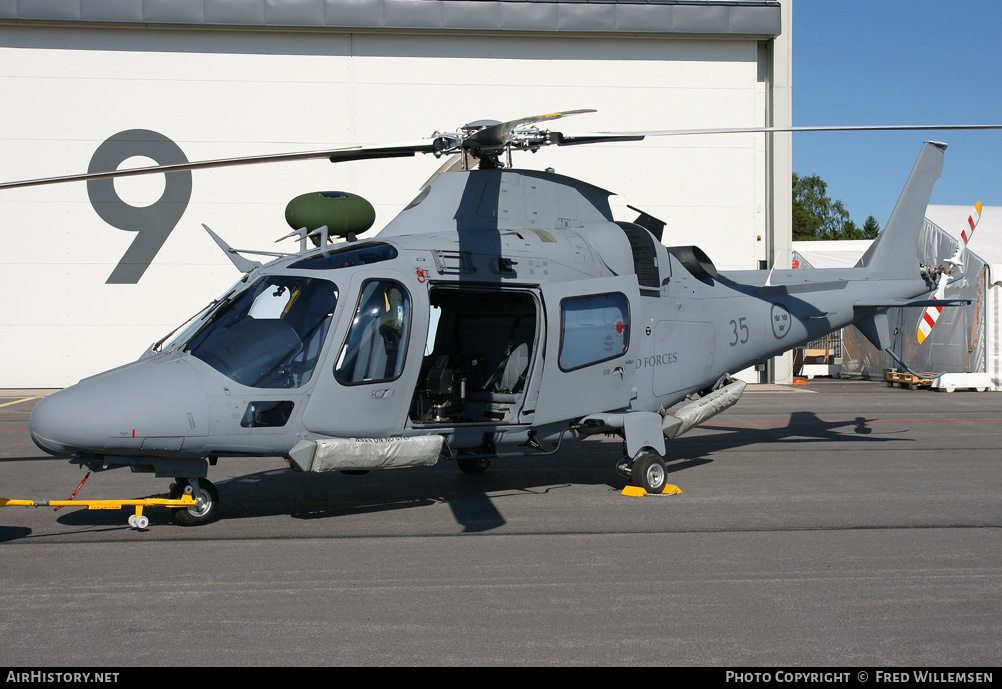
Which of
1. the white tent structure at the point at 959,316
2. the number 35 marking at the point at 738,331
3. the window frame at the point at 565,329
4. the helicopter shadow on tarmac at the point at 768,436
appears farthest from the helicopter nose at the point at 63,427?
the white tent structure at the point at 959,316

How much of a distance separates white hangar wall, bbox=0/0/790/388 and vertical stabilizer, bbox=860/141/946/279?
1039 cm

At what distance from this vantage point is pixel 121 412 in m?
6.38

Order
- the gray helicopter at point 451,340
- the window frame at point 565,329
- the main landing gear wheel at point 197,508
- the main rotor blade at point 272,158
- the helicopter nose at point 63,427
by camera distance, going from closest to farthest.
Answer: the helicopter nose at point 63,427, the main rotor blade at point 272,158, the gray helicopter at point 451,340, the main landing gear wheel at point 197,508, the window frame at point 565,329

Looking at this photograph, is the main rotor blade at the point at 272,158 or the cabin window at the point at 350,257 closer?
the main rotor blade at the point at 272,158

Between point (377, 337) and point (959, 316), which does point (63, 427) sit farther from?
point (959, 316)

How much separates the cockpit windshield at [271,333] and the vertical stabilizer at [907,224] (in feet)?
27.0

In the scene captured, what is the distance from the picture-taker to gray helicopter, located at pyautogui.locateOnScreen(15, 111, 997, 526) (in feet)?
22.4

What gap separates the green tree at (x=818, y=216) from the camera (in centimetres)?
8062

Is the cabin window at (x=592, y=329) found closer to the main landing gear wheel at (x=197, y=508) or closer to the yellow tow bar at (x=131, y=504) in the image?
the main landing gear wheel at (x=197, y=508)

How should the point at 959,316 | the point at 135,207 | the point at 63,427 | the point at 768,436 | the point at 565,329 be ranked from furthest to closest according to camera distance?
the point at 959,316, the point at 135,207, the point at 768,436, the point at 565,329, the point at 63,427

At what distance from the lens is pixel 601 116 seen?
22312 mm

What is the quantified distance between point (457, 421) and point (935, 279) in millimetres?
7970

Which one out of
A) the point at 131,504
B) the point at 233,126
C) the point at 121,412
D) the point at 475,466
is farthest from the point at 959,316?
the point at 121,412

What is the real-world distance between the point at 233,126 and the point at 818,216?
73.9 m
